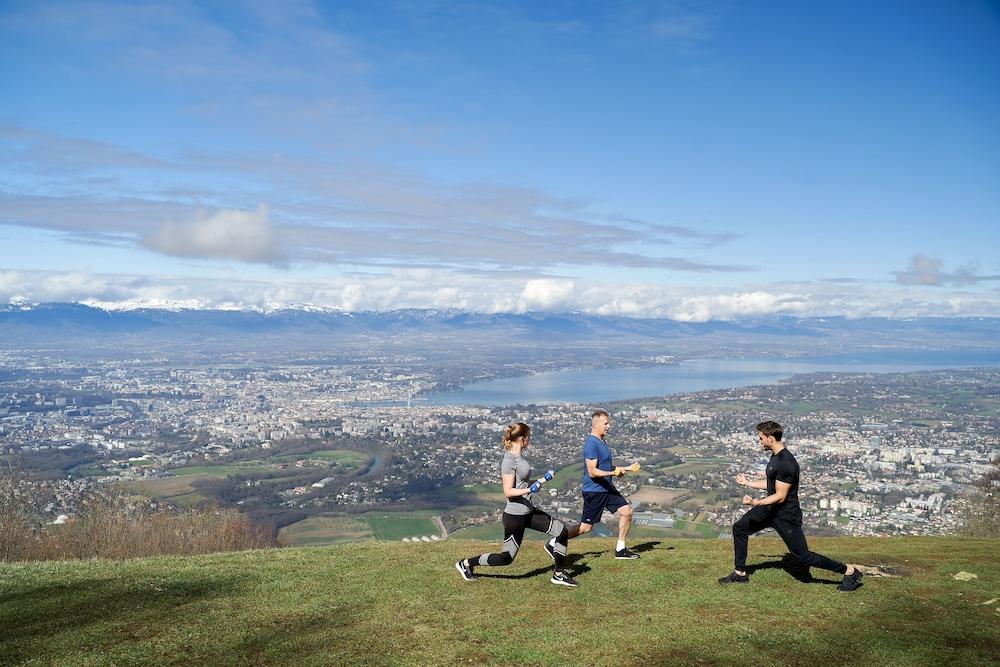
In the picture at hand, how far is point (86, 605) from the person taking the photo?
8.84m

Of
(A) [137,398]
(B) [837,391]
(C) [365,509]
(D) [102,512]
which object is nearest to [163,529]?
(D) [102,512]

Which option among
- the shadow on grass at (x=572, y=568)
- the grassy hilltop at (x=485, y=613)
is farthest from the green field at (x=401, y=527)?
the grassy hilltop at (x=485, y=613)

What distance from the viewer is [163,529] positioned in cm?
2444

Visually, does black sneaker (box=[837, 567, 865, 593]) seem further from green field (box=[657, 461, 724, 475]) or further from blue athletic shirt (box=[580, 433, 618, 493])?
green field (box=[657, 461, 724, 475])

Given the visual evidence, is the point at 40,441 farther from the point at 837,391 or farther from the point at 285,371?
the point at 837,391

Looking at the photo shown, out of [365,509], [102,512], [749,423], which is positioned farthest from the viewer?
[749,423]

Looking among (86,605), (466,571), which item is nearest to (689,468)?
(466,571)

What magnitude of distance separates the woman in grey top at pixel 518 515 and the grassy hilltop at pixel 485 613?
28 cm

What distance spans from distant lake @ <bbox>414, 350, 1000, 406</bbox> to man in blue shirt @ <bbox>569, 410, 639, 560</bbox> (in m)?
107

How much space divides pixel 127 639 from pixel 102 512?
2003 centimetres

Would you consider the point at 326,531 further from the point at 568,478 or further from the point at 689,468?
the point at 689,468

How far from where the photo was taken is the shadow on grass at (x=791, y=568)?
10.1 meters

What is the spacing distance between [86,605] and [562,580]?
670 centimetres

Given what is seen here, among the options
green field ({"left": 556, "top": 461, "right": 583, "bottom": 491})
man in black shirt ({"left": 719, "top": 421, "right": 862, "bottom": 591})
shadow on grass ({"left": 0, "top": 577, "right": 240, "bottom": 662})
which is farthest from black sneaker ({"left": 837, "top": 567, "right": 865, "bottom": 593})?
green field ({"left": 556, "top": 461, "right": 583, "bottom": 491})
